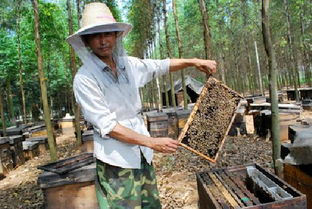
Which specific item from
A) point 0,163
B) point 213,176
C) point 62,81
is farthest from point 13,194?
point 62,81

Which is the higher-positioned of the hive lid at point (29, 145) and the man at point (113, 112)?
the man at point (113, 112)

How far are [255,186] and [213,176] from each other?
1.63ft

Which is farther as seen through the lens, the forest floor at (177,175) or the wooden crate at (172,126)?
the wooden crate at (172,126)

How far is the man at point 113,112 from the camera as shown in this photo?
7.06ft

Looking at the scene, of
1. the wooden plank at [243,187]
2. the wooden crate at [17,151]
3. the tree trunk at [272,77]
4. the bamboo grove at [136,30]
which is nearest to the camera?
the wooden plank at [243,187]

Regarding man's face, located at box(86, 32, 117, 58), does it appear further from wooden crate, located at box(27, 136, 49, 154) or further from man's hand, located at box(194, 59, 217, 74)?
wooden crate, located at box(27, 136, 49, 154)

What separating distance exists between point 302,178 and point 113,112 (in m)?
2.02

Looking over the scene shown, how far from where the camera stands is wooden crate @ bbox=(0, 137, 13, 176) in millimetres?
8133

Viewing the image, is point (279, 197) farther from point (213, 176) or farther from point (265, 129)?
point (265, 129)

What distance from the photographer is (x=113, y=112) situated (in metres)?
2.19

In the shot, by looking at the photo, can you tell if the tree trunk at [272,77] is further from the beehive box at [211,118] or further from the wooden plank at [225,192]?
the beehive box at [211,118]

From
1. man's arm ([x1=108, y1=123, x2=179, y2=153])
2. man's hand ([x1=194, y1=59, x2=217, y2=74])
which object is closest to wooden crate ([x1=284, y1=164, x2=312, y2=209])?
man's hand ([x1=194, y1=59, x2=217, y2=74])

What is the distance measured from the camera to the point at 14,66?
16.6 m

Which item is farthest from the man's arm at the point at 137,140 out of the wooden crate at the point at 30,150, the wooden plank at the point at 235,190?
the wooden crate at the point at 30,150
